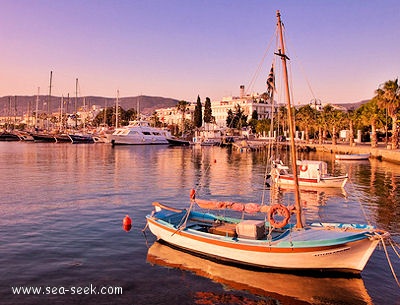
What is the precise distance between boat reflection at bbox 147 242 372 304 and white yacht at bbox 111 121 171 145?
11426cm

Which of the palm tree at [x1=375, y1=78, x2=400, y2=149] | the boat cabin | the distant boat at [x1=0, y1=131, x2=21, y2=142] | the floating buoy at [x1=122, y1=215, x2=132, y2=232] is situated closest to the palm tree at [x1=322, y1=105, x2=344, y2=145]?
the palm tree at [x1=375, y1=78, x2=400, y2=149]

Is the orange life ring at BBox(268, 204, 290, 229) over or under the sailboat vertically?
over

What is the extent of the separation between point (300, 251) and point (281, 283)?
4.60 ft

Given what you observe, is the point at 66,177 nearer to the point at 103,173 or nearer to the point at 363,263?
the point at 103,173

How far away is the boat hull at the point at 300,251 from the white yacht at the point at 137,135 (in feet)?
378

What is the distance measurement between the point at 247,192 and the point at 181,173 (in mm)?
15918

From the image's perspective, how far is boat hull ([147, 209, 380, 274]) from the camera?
1419 cm

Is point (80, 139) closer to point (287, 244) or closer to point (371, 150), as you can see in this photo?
point (371, 150)

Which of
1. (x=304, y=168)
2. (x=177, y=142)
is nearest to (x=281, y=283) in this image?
(x=304, y=168)

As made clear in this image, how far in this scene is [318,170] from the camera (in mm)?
37781

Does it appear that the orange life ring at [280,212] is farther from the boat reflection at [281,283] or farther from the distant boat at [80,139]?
the distant boat at [80,139]

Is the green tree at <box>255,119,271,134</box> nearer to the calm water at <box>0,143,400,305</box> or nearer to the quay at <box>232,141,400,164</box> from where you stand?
the quay at <box>232,141,400,164</box>

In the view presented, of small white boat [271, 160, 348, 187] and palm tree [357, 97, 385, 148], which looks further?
palm tree [357, 97, 385, 148]

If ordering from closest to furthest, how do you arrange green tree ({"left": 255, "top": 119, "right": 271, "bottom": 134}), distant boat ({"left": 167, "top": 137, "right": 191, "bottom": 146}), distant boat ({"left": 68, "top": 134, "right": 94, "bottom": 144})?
distant boat ({"left": 68, "top": 134, "right": 94, "bottom": 144}) → distant boat ({"left": 167, "top": 137, "right": 191, "bottom": 146}) → green tree ({"left": 255, "top": 119, "right": 271, "bottom": 134})
